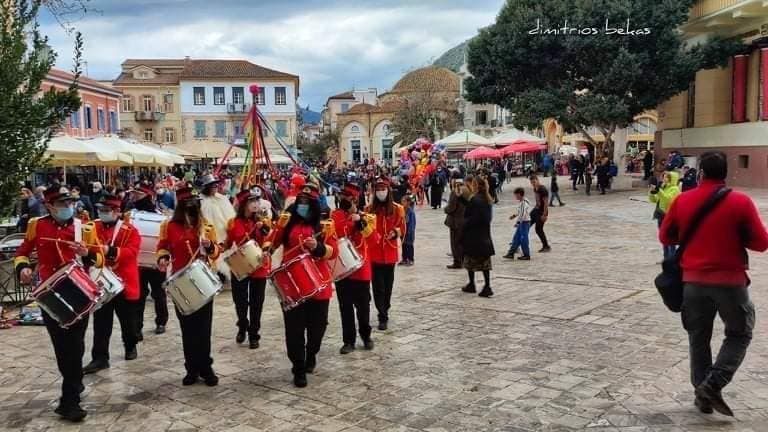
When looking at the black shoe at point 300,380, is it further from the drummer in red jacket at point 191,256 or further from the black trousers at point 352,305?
the black trousers at point 352,305

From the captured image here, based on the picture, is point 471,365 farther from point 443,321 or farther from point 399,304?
point 399,304

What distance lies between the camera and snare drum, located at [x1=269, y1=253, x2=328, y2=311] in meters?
5.62

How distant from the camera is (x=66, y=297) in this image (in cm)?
505

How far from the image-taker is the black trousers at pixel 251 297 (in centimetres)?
707

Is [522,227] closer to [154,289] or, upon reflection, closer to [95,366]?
[154,289]

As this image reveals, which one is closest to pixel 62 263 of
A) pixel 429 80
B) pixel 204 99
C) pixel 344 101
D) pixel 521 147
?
pixel 521 147

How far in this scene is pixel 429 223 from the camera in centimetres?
2038

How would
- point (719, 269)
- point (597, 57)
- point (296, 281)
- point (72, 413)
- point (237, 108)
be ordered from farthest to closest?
point (237, 108) < point (597, 57) < point (296, 281) < point (72, 413) < point (719, 269)

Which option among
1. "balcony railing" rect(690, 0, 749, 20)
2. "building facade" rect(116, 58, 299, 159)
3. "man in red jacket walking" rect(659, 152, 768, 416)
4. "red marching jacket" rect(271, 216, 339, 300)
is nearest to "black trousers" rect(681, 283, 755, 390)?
"man in red jacket walking" rect(659, 152, 768, 416)

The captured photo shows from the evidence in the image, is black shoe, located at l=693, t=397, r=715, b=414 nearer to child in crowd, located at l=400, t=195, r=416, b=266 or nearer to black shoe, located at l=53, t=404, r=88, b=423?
black shoe, located at l=53, t=404, r=88, b=423

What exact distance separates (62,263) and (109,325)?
131cm

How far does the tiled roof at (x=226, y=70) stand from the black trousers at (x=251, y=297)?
5815cm

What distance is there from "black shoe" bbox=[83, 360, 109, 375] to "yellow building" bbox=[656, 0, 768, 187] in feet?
80.3

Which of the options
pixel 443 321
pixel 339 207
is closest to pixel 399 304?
pixel 443 321
